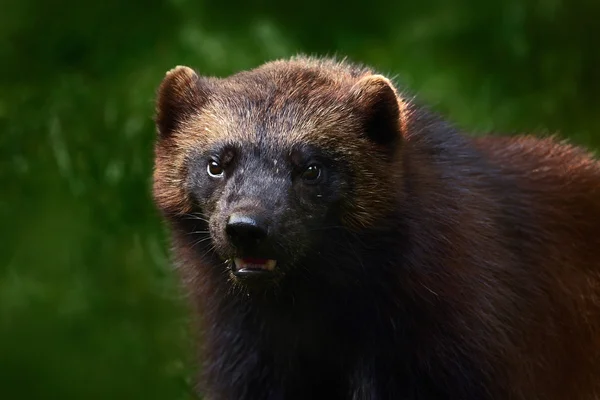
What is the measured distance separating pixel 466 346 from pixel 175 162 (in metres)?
1.15

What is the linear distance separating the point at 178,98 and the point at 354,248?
2.67ft

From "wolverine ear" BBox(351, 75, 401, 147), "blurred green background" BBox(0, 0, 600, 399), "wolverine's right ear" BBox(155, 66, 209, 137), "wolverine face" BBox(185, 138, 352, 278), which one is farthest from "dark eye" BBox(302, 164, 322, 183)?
"blurred green background" BBox(0, 0, 600, 399)

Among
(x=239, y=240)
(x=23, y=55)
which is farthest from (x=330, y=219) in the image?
(x=23, y=55)

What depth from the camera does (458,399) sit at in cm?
394

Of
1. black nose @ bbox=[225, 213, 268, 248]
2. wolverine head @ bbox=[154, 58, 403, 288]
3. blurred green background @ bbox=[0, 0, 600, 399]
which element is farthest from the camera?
blurred green background @ bbox=[0, 0, 600, 399]

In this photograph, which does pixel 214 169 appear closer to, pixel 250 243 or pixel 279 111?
pixel 279 111

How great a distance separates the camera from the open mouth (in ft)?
11.9

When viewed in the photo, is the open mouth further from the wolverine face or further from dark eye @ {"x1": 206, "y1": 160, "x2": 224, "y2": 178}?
dark eye @ {"x1": 206, "y1": 160, "x2": 224, "y2": 178}

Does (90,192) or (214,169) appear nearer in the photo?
(214,169)

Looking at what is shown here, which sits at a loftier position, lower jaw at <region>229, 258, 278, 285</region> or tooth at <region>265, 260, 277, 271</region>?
tooth at <region>265, 260, 277, 271</region>

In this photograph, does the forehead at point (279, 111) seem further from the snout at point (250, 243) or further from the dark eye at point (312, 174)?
the snout at point (250, 243)

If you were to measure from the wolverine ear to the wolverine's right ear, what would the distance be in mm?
552

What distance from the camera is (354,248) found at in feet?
12.6

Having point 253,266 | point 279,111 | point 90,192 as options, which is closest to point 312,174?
point 279,111
